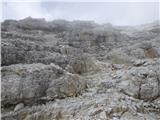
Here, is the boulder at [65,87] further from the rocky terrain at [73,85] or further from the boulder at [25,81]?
the boulder at [25,81]

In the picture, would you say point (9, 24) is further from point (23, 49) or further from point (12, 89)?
point (12, 89)

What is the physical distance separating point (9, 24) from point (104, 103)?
962 inches

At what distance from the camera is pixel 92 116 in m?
15.3

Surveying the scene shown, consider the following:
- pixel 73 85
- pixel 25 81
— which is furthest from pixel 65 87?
pixel 25 81

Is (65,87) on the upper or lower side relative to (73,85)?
lower

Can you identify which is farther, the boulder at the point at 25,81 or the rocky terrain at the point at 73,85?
the boulder at the point at 25,81

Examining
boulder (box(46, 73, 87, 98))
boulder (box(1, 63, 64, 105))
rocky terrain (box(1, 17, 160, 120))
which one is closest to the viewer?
rocky terrain (box(1, 17, 160, 120))

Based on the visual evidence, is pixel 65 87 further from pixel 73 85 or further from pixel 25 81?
pixel 25 81

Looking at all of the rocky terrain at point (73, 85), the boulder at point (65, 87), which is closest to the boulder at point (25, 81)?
the rocky terrain at point (73, 85)

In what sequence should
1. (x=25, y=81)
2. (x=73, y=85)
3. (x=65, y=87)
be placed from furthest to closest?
(x=73, y=85), (x=65, y=87), (x=25, y=81)

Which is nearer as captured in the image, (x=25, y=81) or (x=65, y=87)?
(x=25, y=81)

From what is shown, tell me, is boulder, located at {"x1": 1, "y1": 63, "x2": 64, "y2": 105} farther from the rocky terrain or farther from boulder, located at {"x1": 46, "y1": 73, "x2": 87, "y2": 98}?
boulder, located at {"x1": 46, "y1": 73, "x2": 87, "y2": 98}

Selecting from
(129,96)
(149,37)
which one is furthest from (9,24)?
(129,96)

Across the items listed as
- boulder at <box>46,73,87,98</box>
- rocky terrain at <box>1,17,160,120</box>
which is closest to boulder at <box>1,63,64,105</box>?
rocky terrain at <box>1,17,160,120</box>
